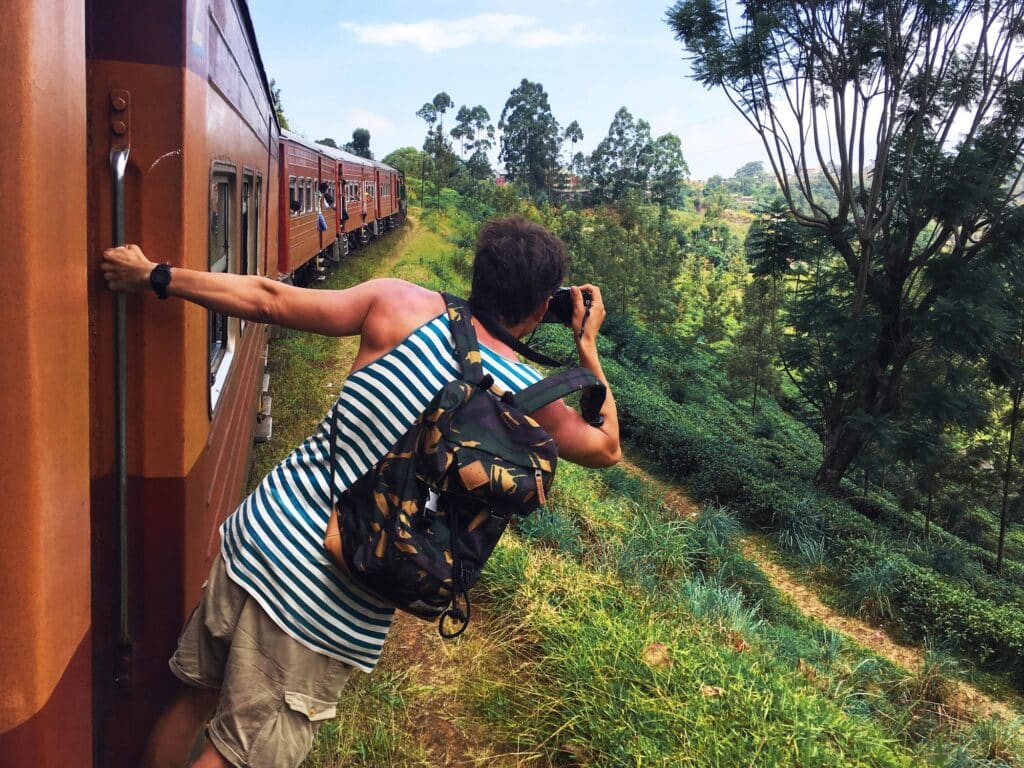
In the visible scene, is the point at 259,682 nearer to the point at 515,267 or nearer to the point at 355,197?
the point at 515,267

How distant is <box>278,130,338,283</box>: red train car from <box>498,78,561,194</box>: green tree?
168 feet

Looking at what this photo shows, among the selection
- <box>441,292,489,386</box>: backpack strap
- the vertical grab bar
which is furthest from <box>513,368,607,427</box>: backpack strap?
the vertical grab bar

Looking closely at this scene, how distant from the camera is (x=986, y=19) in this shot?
39.7 feet

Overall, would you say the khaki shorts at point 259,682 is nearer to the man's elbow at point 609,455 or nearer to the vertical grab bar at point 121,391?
the vertical grab bar at point 121,391

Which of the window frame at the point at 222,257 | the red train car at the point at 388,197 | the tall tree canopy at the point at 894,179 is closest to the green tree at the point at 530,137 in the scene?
the red train car at the point at 388,197

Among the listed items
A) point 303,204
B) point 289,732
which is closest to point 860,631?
point 289,732

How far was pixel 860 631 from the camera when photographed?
8.72 metres

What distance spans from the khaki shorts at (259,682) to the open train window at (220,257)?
2.34 ft

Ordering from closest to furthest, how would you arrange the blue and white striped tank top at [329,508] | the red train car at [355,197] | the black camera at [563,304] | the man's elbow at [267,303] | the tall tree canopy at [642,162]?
the blue and white striped tank top at [329,508] < the man's elbow at [267,303] < the black camera at [563,304] < the red train car at [355,197] < the tall tree canopy at [642,162]

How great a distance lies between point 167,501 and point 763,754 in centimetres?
236

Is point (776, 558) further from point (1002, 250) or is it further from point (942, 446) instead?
point (1002, 250)

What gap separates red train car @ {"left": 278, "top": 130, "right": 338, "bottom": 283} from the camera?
9922 mm

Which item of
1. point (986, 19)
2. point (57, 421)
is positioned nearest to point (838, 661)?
point (57, 421)

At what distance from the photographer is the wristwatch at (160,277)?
67.9 inches
